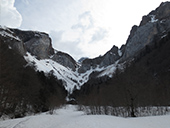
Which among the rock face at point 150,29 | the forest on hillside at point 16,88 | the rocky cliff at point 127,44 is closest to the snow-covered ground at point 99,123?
the forest on hillside at point 16,88

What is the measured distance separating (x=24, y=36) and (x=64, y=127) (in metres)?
168

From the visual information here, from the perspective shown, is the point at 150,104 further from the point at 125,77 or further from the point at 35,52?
the point at 35,52

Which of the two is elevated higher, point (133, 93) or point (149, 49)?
point (149, 49)

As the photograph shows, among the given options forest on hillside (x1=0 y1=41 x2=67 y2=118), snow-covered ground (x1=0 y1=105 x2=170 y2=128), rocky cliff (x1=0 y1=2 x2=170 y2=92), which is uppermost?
rocky cliff (x1=0 y1=2 x2=170 y2=92)

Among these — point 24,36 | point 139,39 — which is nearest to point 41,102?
point 139,39

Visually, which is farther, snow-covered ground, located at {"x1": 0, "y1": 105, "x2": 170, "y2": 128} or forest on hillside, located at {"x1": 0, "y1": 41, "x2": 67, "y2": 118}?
forest on hillside, located at {"x1": 0, "y1": 41, "x2": 67, "y2": 118}

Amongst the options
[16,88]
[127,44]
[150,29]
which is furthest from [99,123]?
[127,44]

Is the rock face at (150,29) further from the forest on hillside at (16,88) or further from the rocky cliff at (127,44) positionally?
the forest on hillside at (16,88)

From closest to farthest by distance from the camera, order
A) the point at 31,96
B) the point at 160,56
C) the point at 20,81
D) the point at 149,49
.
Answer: the point at 20,81
the point at 31,96
the point at 160,56
the point at 149,49

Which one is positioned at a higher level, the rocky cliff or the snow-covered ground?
the rocky cliff

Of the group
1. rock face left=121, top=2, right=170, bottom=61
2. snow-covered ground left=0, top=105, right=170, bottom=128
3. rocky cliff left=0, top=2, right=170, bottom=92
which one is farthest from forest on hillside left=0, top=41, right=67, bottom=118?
rock face left=121, top=2, right=170, bottom=61

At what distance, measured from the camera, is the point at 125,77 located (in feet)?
59.4

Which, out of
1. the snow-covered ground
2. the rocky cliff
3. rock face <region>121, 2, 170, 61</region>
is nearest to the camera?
the snow-covered ground

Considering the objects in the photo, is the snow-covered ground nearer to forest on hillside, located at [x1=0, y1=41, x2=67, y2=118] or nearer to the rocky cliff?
forest on hillside, located at [x1=0, y1=41, x2=67, y2=118]
